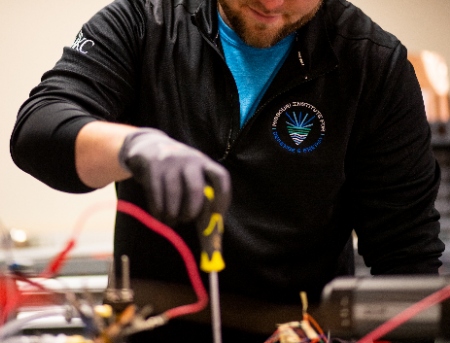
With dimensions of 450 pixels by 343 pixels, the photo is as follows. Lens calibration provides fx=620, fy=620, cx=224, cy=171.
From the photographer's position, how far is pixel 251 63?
1154mm

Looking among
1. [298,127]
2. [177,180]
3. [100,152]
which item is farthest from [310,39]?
[177,180]

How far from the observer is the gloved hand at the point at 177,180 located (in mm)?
610

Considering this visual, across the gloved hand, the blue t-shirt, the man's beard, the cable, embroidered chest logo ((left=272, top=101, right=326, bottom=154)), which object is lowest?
the cable

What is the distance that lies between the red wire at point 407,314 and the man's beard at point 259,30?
58 centimetres

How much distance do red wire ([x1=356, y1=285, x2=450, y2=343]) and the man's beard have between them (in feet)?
1.89

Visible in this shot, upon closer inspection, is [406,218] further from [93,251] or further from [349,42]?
[93,251]

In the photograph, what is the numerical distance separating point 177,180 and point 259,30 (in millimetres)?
550

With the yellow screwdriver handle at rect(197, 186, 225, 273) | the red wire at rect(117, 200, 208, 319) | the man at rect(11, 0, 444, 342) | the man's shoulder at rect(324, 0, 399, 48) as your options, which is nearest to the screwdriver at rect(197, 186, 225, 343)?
the yellow screwdriver handle at rect(197, 186, 225, 273)

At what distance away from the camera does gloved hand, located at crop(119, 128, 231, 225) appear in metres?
0.61

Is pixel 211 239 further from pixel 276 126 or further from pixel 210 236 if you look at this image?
pixel 276 126

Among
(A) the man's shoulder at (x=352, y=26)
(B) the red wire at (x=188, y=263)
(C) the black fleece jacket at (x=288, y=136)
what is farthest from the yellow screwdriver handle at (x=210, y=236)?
(A) the man's shoulder at (x=352, y=26)

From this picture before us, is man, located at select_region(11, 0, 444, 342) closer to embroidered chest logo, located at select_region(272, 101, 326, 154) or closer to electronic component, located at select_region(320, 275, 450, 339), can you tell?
embroidered chest logo, located at select_region(272, 101, 326, 154)

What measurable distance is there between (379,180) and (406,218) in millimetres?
87

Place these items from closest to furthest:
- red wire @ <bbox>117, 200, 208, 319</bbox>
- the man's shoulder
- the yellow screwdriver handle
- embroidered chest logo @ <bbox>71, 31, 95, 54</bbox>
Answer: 1. the yellow screwdriver handle
2. red wire @ <bbox>117, 200, 208, 319</bbox>
3. embroidered chest logo @ <bbox>71, 31, 95, 54</bbox>
4. the man's shoulder
